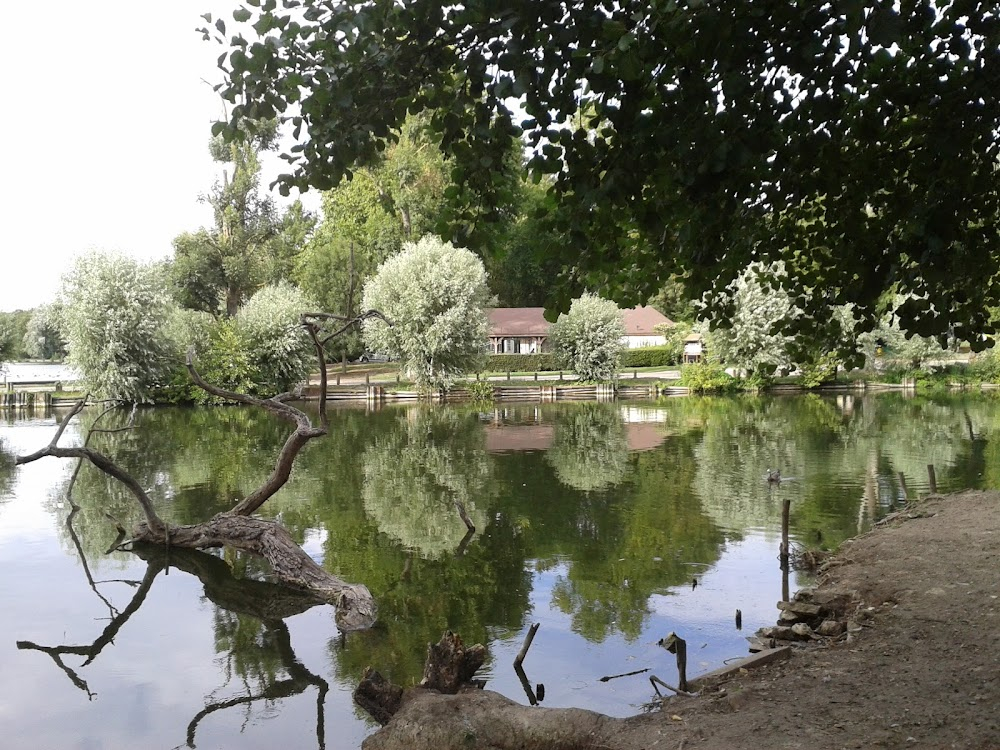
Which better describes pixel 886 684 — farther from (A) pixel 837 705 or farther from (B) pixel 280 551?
(B) pixel 280 551

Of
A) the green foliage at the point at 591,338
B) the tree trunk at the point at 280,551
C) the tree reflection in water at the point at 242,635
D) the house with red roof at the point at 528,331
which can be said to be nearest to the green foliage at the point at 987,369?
the green foliage at the point at 591,338

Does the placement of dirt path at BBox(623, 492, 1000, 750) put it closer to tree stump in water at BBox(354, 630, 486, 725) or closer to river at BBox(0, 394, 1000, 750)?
river at BBox(0, 394, 1000, 750)

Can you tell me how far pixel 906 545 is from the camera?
1220cm

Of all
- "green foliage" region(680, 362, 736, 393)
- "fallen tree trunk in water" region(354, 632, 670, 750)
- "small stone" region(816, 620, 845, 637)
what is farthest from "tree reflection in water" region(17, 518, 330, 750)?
"green foliage" region(680, 362, 736, 393)

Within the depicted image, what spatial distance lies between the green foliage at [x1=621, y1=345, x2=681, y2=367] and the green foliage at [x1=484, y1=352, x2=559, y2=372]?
19.9 feet

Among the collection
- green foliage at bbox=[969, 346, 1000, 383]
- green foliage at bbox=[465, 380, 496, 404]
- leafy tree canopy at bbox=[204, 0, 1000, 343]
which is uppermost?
leafy tree canopy at bbox=[204, 0, 1000, 343]

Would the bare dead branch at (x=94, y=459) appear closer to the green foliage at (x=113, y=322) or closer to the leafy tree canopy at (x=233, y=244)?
the green foliage at (x=113, y=322)

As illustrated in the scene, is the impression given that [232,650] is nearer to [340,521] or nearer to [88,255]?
[340,521]

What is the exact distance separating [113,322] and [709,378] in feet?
Result: 103

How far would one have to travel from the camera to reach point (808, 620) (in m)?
9.86

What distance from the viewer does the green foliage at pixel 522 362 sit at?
62.2 m

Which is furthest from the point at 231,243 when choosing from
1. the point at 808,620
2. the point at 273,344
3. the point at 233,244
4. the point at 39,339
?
the point at 808,620

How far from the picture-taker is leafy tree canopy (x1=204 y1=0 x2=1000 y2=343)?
536 cm

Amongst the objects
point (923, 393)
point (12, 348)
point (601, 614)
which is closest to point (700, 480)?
point (601, 614)
